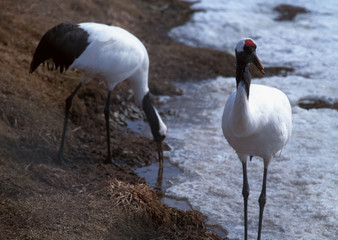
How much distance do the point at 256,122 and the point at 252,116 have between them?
0.08 m

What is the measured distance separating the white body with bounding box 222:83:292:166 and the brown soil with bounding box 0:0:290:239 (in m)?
0.83

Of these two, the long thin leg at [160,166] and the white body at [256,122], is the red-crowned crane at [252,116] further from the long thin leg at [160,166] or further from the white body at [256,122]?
the long thin leg at [160,166]

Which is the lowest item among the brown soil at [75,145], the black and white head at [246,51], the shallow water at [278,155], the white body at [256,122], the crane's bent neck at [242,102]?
the shallow water at [278,155]

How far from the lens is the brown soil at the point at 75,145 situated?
4035 millimetres

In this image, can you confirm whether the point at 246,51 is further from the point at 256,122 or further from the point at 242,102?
the point at 256,122

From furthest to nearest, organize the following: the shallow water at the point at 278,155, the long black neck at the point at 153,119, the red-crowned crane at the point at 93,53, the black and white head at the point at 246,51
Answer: the long black neck at the point at 153,119 → the red-crowned crane at the point at 93,53 → the shallow water at the point at 278,155 → the black and white head at the point at 246,51

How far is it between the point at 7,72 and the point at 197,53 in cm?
348

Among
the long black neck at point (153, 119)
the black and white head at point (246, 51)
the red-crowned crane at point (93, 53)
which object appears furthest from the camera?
the long black neck at point (153, 119)

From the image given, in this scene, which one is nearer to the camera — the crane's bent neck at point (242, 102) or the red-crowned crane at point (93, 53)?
the crane's bent neck at point (242, 102)

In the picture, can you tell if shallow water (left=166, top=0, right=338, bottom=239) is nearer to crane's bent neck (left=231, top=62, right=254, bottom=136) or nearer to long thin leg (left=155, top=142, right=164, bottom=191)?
long thin leg (left=155, top=142, right=164, bottom=191)

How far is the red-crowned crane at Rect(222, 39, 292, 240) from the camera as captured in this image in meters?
3.62

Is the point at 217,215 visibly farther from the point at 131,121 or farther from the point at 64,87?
the point at 64,87

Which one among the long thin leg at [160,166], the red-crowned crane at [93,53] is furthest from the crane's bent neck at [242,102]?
the red-crowned crane at [93,53]

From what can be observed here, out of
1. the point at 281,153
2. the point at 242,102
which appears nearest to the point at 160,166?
the point at 281,153
